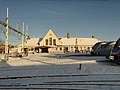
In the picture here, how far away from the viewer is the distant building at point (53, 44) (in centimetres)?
10150

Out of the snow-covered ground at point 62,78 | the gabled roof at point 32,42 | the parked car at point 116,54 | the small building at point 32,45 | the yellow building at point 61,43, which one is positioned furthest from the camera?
the gabled roof at point 32,42

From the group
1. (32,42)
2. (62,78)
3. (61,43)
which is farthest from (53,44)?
(62,78)

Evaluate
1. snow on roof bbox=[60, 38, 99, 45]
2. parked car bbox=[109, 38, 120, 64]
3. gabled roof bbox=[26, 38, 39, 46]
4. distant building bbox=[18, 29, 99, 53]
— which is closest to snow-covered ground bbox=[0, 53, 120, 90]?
parked car bbox=[109, 38, 120, 64]

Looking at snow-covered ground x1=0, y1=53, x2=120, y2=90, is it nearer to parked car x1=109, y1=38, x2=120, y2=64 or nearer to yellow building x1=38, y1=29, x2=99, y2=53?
parked car x1=109, y1=38, x2=120, y2=64

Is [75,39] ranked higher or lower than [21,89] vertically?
higher

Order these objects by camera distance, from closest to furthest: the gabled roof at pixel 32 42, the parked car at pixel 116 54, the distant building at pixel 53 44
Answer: the parked car at pixel 116 54 < the distant building at pixel 53 44 < the gabled roof at pixel 32 42

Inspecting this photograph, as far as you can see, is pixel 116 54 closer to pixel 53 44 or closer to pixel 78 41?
pixel 53 44

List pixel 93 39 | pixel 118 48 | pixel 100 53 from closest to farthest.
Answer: pixel 118 48 → pixel 100 53 → pixel 93 39

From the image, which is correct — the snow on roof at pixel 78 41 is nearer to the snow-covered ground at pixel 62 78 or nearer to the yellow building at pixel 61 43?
the yellow building at pixel 61 43

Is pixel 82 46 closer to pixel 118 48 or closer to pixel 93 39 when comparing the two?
pixel 93 39

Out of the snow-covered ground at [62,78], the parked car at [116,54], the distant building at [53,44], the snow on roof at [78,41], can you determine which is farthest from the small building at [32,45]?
the snow-covered ground at [62,78]

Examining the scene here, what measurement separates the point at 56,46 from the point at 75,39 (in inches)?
597

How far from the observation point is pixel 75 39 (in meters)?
116

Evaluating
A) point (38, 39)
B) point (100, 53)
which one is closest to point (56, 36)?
point (38, 39)
